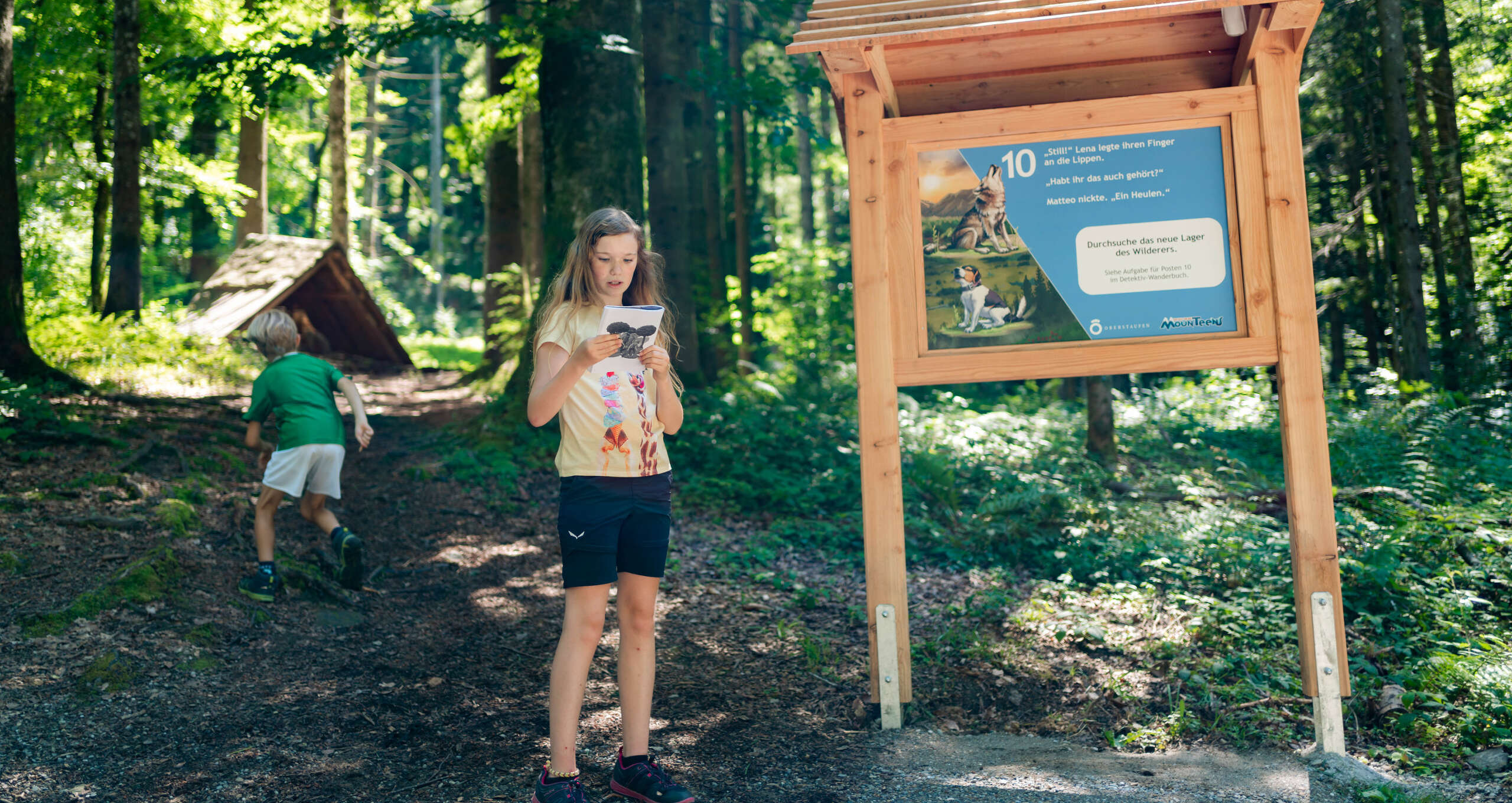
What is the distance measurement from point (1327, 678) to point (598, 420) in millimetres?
3005

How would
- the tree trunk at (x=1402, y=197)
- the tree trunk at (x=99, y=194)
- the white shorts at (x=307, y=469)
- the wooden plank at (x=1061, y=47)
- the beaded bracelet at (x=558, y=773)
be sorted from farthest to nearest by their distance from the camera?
the tree trunk at (x=99, y=194) → the tree trunk at (x=1402, y=197) → the white shorts at (x=307, y=469) → the wooden plank at (x=1061, y=47) → the beaded bracelet at (x=558, y=773)

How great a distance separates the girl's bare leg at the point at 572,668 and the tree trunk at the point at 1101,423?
7.88 meters

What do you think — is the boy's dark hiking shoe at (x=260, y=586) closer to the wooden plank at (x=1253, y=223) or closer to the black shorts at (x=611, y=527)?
the black shorts at (x=611, y=527)

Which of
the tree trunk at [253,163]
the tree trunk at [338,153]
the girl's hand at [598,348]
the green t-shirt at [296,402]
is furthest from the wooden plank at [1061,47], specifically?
the tree trunk at [338,153]

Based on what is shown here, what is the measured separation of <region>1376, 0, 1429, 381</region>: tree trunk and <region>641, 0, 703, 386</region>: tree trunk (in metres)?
8.52

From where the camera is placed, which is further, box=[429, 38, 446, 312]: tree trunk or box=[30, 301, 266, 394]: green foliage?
box=[429, 38, 446, 312]: tree trunk

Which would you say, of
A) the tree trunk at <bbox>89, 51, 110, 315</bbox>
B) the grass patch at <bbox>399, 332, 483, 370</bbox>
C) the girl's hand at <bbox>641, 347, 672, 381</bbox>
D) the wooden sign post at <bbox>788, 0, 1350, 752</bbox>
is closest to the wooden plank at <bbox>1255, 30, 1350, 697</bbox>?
the wooden sign post at <bbox>788, 0, 1350, 752</bbox>

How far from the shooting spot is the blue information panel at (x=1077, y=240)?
400cm

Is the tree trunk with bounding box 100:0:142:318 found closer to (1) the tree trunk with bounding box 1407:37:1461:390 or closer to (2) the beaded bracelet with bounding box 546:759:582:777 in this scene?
(2) the beaded bracelet with bounding box 546:759:582:777

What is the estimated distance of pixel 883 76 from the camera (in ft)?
13.5

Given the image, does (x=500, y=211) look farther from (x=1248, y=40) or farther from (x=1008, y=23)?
(x=1248, y=40)

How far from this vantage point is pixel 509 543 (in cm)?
727

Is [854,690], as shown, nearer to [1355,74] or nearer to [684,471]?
[684,471]

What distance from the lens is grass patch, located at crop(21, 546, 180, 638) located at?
4.64 m
